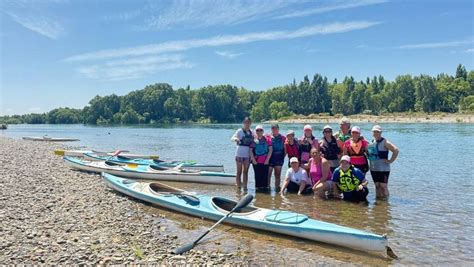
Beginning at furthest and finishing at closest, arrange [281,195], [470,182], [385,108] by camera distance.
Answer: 1. [385,108]
2. [470,182]
3. [281,195]

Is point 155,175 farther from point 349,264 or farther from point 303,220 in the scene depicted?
point 349,264

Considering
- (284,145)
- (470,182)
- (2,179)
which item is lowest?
(470,182)

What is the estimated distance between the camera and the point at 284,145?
39.8ft

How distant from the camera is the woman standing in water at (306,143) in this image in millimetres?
11523

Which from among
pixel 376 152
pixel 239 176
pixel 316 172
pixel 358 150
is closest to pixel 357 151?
pixel 358 150

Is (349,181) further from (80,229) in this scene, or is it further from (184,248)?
(80,229)

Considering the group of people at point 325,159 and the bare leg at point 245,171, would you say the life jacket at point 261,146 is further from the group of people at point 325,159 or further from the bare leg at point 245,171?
the bare leg at point 245,171

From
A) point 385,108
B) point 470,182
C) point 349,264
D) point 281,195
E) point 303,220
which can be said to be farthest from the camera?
point 385,108

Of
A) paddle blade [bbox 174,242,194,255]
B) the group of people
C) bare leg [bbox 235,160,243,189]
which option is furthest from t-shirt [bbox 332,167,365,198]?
paddle blade [bbox 174,242,194,255]

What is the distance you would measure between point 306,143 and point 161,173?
650cm

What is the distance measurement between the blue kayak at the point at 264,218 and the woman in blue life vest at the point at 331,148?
285 centimetres

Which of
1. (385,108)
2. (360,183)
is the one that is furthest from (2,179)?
(385,108)

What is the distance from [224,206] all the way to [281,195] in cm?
259

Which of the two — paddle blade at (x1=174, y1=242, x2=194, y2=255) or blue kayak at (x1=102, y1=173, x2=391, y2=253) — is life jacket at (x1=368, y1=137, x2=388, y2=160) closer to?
blue kayak at (x1=102, y1=173, x2=391, y2=253)
